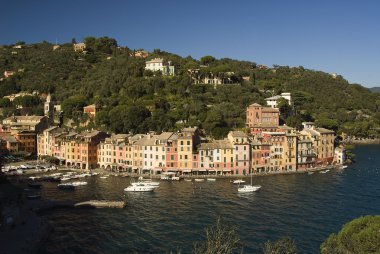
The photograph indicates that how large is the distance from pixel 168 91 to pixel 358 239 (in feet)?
276

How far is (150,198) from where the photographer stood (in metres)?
49.9

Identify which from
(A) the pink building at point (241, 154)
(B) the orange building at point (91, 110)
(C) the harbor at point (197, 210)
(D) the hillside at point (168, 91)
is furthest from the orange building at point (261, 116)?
(B) the orange building at point (91, 110)

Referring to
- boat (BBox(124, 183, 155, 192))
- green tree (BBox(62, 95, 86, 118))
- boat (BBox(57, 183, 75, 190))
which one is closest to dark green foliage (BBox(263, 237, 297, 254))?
boat (BBox(124, 183, 155, 192))

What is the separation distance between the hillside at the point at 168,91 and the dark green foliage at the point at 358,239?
58.3 metres

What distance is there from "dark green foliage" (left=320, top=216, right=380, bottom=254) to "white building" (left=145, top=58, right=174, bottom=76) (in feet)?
323

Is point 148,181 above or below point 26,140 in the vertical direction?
below

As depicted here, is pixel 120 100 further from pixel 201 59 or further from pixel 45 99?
pixel 201 59

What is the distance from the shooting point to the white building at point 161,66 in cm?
11856

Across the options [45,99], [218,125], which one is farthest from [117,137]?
[45,99]

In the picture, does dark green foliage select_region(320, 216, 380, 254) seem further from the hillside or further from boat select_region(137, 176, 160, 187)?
the hillside

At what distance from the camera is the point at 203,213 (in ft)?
142

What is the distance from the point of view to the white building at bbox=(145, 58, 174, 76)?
11856 centimetres

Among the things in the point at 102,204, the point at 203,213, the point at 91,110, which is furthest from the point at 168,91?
the point at 203,213

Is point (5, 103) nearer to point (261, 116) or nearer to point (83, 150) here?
point (83, 150)
